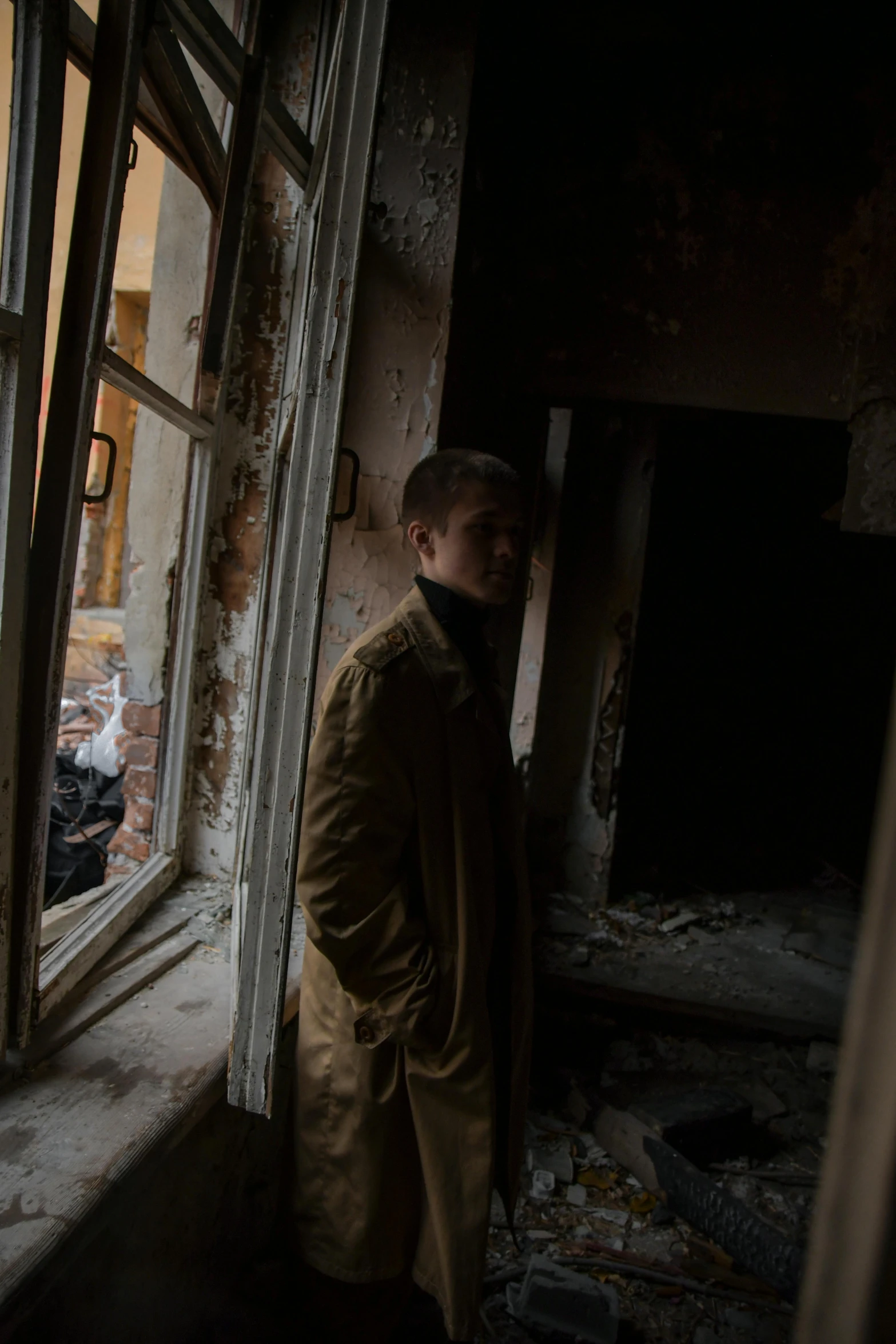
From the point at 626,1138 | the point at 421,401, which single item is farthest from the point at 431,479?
the point at 626,1138

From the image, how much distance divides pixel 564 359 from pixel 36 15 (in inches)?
65.6

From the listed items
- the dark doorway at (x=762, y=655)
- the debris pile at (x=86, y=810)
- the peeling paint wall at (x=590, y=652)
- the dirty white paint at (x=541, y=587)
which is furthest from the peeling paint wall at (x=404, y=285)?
the dark doorway at (x=762, y=655)

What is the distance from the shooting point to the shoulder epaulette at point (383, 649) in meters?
1.48

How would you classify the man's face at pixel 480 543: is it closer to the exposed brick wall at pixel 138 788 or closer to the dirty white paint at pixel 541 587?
the exposed brick wall at pixel 138 788

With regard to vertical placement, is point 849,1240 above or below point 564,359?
below

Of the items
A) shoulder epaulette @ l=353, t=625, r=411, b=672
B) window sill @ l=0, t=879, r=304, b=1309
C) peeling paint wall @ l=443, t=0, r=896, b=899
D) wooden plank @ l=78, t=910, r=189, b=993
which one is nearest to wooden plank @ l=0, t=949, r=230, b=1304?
window sill @ l=0, t=879, r=304, b=1309

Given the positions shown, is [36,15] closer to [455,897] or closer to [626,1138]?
[455,897]

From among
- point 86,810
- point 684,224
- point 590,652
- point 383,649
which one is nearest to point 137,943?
point 383,649

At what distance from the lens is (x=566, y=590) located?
483 cm

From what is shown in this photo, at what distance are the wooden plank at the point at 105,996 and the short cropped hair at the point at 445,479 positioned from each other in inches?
50.5

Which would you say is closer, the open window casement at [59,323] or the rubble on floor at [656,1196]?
the open window casement at [59,323]

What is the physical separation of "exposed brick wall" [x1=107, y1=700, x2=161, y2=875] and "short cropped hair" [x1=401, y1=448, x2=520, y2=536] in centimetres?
115

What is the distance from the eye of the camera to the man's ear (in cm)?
174

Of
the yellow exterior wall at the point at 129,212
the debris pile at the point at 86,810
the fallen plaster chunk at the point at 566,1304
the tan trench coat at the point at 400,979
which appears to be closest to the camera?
the tan trench coat at the point at 400,979
